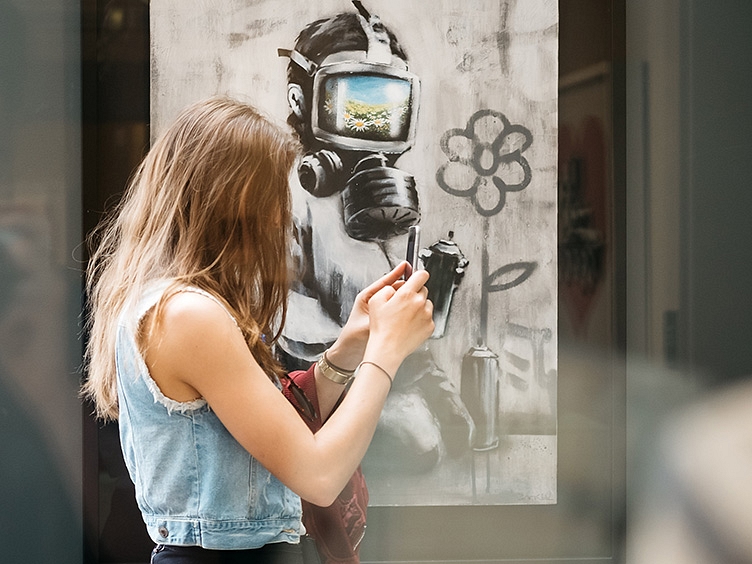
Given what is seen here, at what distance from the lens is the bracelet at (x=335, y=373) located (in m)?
0.80

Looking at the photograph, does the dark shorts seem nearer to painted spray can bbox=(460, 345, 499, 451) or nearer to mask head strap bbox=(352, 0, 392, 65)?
painted spray can bbox=(460, 345, 499, 451)

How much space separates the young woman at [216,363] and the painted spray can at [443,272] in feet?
1.04

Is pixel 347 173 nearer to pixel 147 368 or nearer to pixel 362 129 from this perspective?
pixel 362 129

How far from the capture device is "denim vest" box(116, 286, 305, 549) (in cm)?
63

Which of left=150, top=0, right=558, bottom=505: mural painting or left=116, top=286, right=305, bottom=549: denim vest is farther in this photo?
left=150, top=0, right=558, bottom=505: mural painting

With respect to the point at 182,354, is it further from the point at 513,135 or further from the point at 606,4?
the point at 606,4

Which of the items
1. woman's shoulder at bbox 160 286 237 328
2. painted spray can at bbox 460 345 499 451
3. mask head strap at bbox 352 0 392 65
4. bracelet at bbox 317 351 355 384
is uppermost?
mask head strap at bbox 352 0 392 65

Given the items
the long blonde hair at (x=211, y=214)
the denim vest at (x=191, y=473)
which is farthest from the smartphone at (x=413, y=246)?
the denim vest at (x=191, y=473)

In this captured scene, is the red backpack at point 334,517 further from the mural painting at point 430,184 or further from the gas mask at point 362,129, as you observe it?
the gas mask at point 362,129

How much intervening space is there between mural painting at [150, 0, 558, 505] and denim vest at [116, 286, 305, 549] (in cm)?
33

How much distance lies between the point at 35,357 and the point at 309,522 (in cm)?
52

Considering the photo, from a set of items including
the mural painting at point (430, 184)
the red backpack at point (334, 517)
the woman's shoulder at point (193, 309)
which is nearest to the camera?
the woman's shoulder at point (193, 309)

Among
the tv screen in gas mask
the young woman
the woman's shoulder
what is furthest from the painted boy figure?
the woman's shoulder

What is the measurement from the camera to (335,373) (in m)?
0.81
